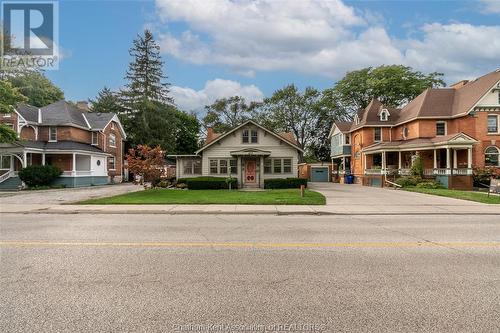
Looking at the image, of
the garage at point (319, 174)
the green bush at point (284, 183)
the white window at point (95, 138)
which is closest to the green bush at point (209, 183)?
the green bush at point (284, 183)

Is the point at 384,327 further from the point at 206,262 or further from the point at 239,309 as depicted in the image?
the point at 206,262

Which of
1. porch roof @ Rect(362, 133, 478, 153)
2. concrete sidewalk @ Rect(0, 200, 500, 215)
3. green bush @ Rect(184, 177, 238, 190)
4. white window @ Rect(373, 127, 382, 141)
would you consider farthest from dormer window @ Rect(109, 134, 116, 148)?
white window @ Rect(373, 127, 382, 141)

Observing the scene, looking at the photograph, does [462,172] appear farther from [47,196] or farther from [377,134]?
[47,196]

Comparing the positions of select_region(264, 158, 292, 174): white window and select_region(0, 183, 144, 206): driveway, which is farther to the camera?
select_region(264, 158, 292, 174): white window

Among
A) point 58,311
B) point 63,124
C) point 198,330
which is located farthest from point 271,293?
point 63,124

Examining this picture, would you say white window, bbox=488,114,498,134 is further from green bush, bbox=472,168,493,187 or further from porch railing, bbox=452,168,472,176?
porch railing, bbox=452,168,472,176

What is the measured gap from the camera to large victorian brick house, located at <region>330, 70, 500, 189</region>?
29.7 metres

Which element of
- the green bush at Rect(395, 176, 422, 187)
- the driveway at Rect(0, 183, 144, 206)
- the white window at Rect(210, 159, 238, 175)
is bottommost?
the driveway at Rect(0, 183, 144, 206)

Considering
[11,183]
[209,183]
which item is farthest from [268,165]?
[11,183]

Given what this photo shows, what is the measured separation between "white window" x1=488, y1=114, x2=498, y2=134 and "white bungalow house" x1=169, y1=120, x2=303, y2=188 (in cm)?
1835

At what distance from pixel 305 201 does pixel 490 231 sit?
8202 mm

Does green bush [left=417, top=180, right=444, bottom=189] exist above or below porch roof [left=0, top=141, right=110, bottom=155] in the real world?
below

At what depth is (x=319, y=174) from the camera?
48156 millimetres

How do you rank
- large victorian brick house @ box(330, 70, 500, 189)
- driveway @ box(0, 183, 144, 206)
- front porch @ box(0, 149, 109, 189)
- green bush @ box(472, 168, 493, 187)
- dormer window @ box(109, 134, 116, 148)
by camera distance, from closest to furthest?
driveway @ box(0, 183, 144, 206)
green bush @ box(472, 168, 493, 187)
large victorian brick house @ box(330, 70, 500, 189)
front porch @ box(0, 149, 109, 189)
dormer window @ box(109, 134, 116, 148)
